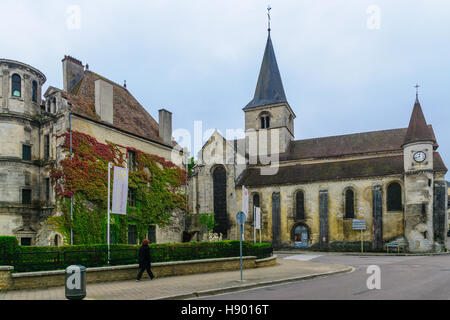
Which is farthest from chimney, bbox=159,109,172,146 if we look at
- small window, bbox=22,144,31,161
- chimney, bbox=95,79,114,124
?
small window, bbox=22,144,31,161

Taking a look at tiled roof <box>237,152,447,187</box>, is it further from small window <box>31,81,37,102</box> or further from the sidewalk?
small window <box>31,81,37,102</box>

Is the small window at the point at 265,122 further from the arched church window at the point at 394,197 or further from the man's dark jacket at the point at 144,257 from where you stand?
the man's dark jacket at the point at 144,257

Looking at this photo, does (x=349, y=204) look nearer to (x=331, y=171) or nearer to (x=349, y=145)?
(x=331, y=171)

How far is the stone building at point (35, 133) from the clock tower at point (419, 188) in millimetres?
24522

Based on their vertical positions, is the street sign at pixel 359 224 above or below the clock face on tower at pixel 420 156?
below

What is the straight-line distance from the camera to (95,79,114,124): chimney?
23156mm

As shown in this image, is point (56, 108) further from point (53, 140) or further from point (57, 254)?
point (57, 254)

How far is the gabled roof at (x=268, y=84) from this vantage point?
160ft

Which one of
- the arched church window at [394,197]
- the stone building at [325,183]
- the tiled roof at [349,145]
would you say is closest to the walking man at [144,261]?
the stone building at [325,183]

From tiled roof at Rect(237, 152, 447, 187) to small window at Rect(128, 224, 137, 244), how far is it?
1921 centimetres

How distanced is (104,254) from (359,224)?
26.7 meters
